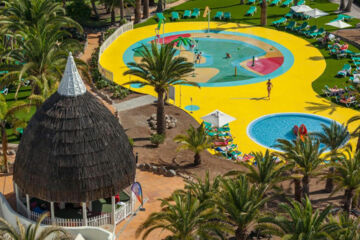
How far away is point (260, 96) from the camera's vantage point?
4916cm

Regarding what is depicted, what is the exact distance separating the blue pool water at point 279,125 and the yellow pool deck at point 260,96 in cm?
58

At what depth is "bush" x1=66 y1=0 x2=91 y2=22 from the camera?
6481cm

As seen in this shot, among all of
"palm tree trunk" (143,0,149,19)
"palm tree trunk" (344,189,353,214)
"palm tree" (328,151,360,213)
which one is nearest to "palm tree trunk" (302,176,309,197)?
"palm tree" (328,151,360,213)

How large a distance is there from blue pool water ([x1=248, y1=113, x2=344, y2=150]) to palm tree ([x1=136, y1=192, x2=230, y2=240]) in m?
15.3

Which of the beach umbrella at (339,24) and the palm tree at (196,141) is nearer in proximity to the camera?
the palm tree at (196,141)

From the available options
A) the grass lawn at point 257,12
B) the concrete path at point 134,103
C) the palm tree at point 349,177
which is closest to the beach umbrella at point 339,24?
the grass lawn at point 257,12

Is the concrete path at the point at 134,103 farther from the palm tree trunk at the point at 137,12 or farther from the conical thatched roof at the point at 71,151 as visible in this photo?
the palm tree trunk at the point at 137,12

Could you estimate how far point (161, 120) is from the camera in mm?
41469

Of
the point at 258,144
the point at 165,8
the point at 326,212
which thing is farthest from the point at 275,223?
the point at 165,8

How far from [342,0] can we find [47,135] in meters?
51.3

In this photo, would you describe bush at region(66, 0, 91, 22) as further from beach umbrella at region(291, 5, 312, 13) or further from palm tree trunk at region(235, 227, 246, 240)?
palm tree trunk at region(235, 227, 246, 240)

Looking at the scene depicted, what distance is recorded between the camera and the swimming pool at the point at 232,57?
175 feet

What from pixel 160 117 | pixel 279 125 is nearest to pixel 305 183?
pixel 279 125

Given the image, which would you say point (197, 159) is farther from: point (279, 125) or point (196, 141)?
point (279, 125)
